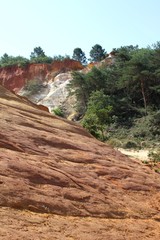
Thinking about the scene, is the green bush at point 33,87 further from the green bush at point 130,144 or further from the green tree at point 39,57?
the green bush at point 130,144

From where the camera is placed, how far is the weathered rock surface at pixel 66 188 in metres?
6.16

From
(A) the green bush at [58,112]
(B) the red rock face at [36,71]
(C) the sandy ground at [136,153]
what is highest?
(B) the red rock face at [36,71]

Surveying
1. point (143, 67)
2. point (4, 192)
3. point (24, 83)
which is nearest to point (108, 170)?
point (4, 192)

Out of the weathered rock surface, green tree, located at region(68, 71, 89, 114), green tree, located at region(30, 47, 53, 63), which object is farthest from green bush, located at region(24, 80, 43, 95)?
the weathered rock surface

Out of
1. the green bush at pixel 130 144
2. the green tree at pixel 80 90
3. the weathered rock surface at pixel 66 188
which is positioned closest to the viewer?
the weathered rock surface at pixel 66 188

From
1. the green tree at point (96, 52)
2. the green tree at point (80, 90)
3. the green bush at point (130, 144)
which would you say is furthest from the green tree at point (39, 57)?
the green bush at point (130, 144)

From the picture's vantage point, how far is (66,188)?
7.74 meters

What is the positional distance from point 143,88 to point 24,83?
22585mm

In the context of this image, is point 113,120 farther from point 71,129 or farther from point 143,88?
point 71,129

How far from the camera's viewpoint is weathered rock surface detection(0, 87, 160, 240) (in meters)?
6.16

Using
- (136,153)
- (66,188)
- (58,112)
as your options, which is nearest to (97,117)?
(136,153)

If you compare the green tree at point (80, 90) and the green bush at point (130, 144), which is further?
the green tree at point (80, 90)

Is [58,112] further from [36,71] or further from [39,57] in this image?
[39,57]

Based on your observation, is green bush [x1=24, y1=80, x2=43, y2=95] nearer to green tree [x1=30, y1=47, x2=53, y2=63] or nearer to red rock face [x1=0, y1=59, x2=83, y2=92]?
red rock face [x1=0, y1=59, x2=83, y2=92]
